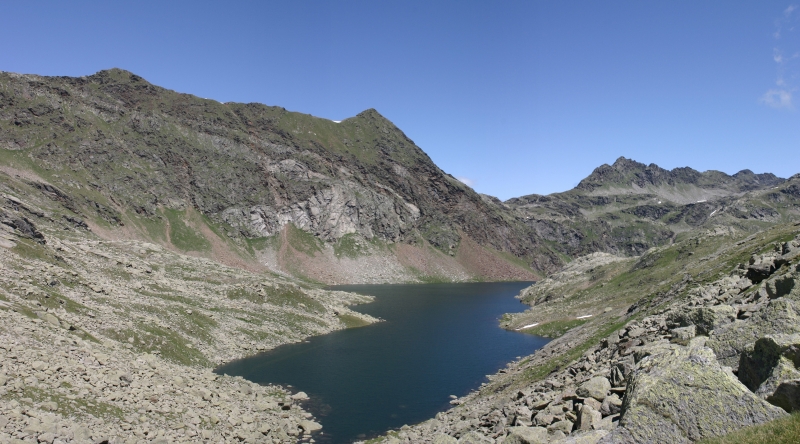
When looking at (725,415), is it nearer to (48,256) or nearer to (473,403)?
(473,403)

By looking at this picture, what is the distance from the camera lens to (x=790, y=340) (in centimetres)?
1427

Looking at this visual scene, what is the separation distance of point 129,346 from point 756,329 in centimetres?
5536

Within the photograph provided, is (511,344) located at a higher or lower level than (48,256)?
lower

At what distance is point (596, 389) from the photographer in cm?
2148

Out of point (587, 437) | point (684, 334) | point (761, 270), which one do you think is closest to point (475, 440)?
point (587, 437)

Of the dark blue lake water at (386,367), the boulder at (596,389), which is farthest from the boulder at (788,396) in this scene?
the dark blue lake water at (386,367)

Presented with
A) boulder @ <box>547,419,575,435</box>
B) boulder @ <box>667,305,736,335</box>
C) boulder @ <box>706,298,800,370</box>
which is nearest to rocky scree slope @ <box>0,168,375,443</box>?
boulder @ <box>547,419,575,435</box>

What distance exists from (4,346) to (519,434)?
115 ft

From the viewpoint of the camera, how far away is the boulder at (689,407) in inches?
522

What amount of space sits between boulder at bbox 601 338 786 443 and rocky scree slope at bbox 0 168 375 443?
29.8m

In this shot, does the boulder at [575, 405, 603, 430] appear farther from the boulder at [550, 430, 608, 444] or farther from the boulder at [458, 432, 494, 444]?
the boulder at [458, 432, 494, 444]

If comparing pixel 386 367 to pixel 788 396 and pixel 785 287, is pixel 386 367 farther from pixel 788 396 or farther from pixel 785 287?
pixel 788 396

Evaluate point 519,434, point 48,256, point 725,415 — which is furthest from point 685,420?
point 48,256

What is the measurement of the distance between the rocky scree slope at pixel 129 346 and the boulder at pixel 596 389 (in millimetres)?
26387
